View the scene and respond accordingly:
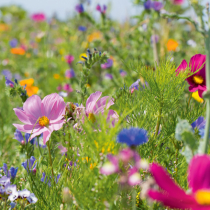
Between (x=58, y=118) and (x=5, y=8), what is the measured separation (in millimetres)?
6029

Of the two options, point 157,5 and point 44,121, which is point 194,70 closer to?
point 44,121

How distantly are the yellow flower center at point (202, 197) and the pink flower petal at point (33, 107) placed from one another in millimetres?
365

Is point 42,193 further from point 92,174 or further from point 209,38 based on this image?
point 209,38

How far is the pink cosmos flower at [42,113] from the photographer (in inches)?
20.3

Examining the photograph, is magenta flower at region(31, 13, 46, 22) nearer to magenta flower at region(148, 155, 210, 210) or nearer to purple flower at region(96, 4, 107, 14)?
purple flower at region(96, 4, 107, 14)

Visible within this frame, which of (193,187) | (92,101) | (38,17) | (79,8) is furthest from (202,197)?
(38,17)

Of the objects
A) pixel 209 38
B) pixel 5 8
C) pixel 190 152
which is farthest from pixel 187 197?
pixel 5 8

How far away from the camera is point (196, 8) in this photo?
0.37 metres

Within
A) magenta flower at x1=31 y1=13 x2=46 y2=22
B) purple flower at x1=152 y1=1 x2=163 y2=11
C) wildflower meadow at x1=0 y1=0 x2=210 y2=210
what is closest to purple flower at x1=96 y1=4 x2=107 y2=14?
purple flower at x1=152 y1=1 x2=163 y2=11

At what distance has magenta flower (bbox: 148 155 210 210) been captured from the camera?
260 millimetres

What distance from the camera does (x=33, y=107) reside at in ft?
1.75

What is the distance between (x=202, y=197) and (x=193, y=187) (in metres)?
0.02

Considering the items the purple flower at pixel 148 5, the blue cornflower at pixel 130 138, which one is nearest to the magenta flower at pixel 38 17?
the purple flower at pixel 148 5

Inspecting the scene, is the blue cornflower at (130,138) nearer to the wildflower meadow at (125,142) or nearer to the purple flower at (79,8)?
the wildflower meadow at (125,142)
